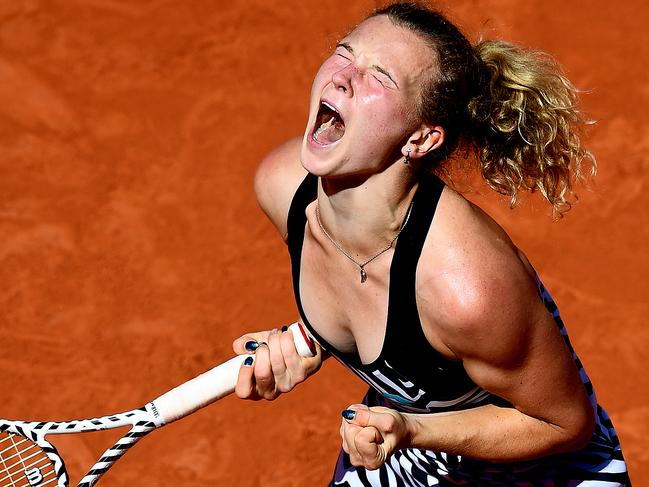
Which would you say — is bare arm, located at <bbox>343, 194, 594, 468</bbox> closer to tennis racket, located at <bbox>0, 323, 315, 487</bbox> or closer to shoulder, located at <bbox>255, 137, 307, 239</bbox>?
tennis racket, located at <bbox>0, 323, 315, 487</bbox>

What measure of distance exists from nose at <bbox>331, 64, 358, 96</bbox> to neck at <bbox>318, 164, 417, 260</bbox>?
232 mm

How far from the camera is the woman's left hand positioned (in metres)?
A: 2.57

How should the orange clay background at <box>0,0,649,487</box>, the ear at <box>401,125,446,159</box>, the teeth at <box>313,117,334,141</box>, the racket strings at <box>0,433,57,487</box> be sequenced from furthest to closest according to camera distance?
the orange clay background at <box>0,0,649,487</box> < the racket strings at <box>0,433,57,487</box> < the teeth at <box>313,117,334,141</box> < the ear at <box>401,125,446,159</box>

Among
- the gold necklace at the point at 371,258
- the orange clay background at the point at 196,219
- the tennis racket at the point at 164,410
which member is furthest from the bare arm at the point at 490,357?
the orange clay background at the point at 196,219

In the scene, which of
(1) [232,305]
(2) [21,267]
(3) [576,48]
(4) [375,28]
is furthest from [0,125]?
(4) [375,28]

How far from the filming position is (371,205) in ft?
9.00

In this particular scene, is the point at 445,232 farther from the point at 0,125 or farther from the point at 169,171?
the point at 0,125

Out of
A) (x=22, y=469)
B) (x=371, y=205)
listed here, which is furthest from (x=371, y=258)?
(x=22, y=469)

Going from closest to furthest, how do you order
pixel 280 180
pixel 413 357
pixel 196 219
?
pixel 413 357, pixel 280 180, pixel 196 219

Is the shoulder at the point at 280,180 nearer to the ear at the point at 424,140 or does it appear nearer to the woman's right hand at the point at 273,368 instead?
the woman's right hand at the point at 273,368

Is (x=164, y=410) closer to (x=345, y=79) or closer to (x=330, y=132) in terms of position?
(x=330, y=132)

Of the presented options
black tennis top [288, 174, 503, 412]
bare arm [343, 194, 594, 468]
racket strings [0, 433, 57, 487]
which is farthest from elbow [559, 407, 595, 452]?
racket strings [0, 433, 57, 487]

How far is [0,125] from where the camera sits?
6.36 metres

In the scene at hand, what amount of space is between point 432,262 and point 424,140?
1.06 feet
